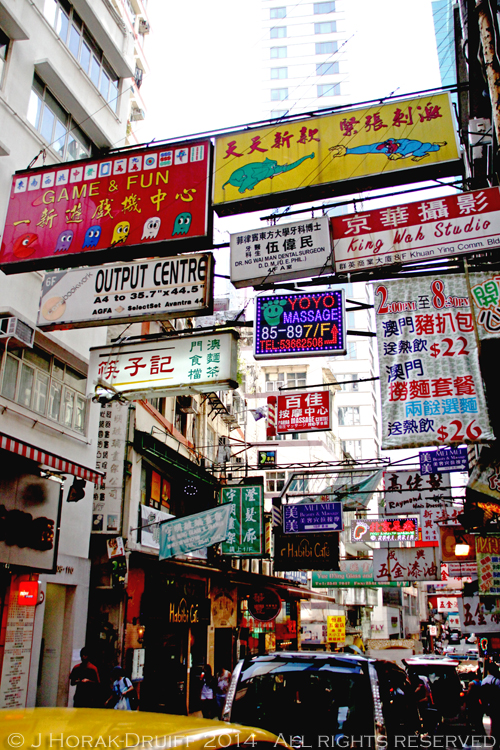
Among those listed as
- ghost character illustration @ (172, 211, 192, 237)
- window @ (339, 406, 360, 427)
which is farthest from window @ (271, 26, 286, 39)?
ghost character illustration @ (172, 211, 192, 237)

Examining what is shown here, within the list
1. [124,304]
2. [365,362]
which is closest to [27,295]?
[124,304]

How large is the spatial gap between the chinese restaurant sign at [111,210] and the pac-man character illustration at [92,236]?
17 millimetres

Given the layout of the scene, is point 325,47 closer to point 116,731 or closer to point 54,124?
point 54,124

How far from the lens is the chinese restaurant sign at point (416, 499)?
2012 centimetres

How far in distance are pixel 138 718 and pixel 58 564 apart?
10690mm

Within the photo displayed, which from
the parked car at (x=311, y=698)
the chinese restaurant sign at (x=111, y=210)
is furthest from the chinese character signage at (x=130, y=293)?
the parked car at (x=311, y=698)

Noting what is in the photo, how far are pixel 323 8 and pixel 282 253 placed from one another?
90.5 metres

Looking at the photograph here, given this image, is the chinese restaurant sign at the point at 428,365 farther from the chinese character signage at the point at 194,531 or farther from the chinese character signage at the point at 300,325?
the chinese character signage at the point at 194,531

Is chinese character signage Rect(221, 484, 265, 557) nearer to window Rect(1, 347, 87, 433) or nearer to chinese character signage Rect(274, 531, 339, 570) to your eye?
chinese character signage Rect(274, 531, 339, 570)

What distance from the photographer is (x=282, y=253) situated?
9.58 metres

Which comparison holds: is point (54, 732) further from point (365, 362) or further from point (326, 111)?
point (365, 362)

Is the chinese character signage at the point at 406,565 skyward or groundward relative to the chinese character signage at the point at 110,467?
groundward

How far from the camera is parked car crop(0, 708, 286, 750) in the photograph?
274 centimetres

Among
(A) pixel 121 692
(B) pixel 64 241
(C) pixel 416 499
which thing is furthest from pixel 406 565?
(B) pixel 64 241
